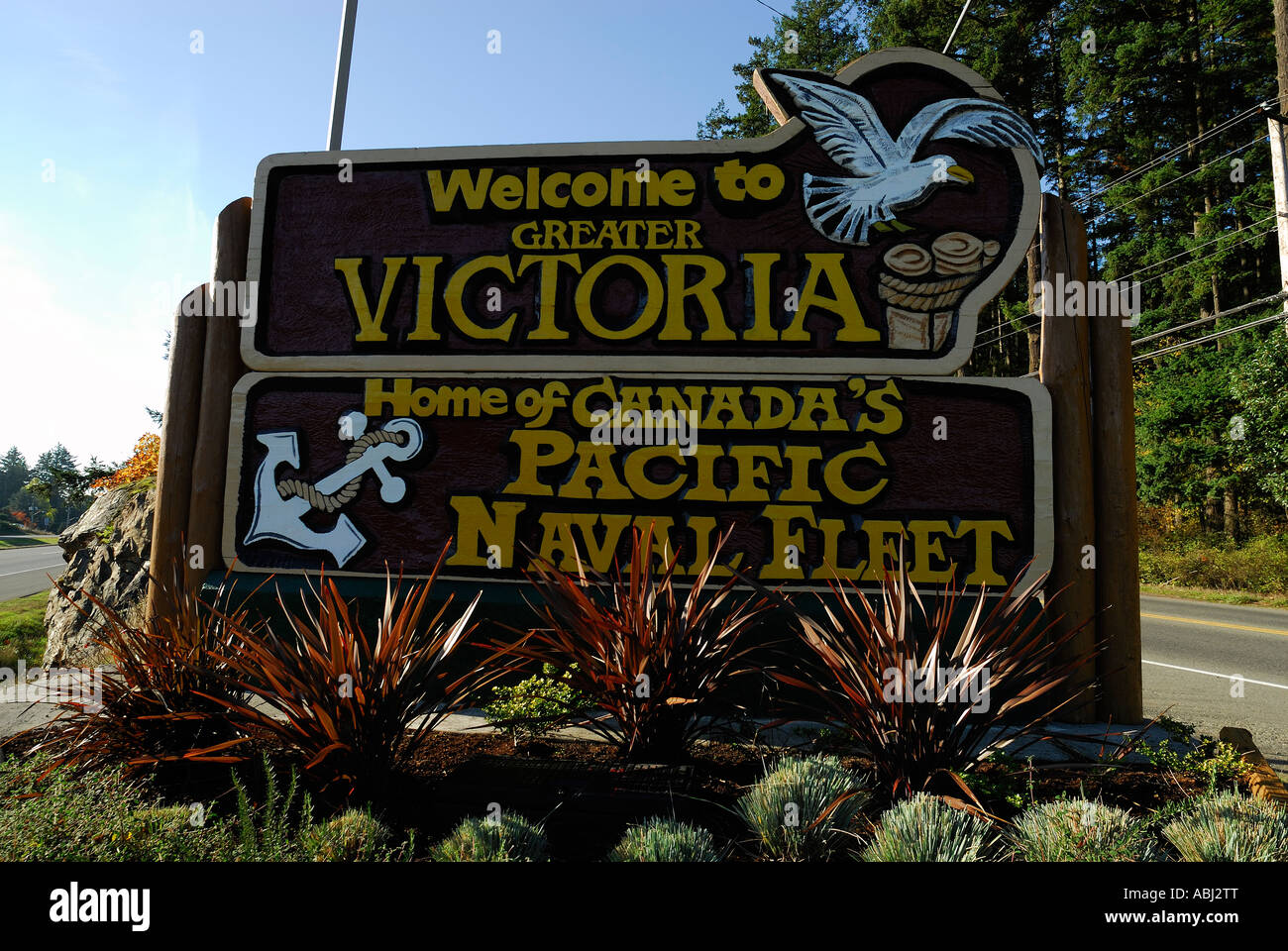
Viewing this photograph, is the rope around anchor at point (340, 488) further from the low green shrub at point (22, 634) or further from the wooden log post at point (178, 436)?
the low green shrub at point (22, 634)

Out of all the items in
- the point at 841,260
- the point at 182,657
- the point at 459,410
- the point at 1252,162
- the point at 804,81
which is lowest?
the point at 182,657

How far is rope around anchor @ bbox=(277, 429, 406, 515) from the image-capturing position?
5.75m

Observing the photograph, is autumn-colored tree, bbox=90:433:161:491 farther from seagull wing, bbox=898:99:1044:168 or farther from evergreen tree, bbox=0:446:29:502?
evergreen tree, bbox=0:446:29:502

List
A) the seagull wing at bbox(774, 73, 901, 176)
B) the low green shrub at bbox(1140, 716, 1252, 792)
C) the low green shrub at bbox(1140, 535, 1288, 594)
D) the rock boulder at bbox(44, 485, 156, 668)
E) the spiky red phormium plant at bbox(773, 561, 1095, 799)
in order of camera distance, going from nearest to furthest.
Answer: the spiky red phormium plant at bbox(773, 561, 1095, 799)
the low green shrub at bbox(1140, 716, 1252, 792)
the seagull wing at bbox(774, 73, 901, 176)
the rock boulder at bbox(44, 485, 156, 668)
the low green shrub at bbox(1140, 535, 1288, 594)

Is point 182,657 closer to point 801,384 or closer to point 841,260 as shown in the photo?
point 801,384

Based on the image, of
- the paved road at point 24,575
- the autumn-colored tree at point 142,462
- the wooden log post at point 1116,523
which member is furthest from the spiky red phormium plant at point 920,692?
the paved road at point 24,575

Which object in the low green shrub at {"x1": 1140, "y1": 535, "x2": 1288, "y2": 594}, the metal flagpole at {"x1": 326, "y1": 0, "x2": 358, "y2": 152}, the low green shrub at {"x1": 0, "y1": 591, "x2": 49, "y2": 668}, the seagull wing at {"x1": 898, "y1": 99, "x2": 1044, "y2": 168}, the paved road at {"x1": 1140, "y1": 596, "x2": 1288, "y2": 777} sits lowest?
the paved road at {"x1": 1140, "y1": 596, "x2": 1288, "y2": 777}

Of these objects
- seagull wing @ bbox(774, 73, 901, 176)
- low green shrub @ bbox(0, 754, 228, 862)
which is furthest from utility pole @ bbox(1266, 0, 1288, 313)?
low green shrub @ bbox(0, 754, 228, 862)

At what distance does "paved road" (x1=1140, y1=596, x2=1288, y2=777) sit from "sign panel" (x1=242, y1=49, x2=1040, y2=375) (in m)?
4.12

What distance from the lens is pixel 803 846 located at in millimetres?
2707

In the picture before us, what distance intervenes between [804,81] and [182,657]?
18.7 ft
